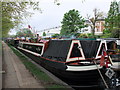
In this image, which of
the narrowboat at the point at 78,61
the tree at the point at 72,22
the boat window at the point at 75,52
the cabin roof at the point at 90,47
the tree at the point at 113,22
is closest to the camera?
the narrowboat at the point at 78,61

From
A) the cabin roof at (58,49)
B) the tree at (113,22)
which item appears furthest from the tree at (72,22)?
the cabin roof at (58,49)

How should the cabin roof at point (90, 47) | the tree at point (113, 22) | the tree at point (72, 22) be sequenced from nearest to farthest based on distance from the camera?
the cabin roof at point (90, 47) → the tree at point (113, 22) → the tree at point (72, 22)

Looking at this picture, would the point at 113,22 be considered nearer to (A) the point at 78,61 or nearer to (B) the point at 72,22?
(B) the point at 72,22

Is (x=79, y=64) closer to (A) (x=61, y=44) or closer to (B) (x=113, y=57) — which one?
(A) (x=61, y=44)

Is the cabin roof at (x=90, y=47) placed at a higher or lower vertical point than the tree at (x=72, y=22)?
lower

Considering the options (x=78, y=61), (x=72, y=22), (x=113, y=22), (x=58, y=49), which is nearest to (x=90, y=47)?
(x=78, y=61)

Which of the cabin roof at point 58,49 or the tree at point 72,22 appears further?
the tree at point 72,22

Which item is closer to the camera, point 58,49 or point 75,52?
point 75,52

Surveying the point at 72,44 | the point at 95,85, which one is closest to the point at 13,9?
the point at 72,44

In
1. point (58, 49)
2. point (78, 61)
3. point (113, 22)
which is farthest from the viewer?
point (113, 22)

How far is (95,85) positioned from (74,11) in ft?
165

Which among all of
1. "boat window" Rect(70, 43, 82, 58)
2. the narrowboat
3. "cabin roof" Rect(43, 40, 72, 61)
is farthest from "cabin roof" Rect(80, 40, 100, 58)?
"cabin roof" Rect(43, 40, 72, 61)

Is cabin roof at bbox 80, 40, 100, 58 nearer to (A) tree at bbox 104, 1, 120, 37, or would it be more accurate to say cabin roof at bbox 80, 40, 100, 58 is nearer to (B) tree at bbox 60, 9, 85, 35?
(A) tree at bbox 104, 1, 120, 37

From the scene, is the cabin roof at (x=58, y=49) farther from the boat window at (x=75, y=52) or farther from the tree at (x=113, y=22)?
the tree at (x=113, y=22)
